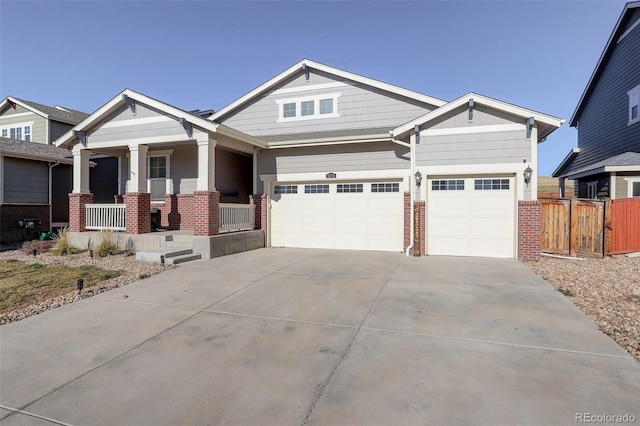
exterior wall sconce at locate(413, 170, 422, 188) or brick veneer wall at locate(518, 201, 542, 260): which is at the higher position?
exterior wall sconce at locate(413, 170, 422, 188)

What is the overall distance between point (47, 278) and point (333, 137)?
873cm

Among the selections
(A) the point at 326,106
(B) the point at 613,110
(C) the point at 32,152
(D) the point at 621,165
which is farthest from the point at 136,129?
(B) the point at 613,110

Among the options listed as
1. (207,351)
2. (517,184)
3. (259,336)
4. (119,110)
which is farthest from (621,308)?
(119,110)

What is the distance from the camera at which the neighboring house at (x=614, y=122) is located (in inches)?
503

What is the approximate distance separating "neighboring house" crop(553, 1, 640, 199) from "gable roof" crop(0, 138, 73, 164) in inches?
891

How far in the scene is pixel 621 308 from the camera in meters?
5.34

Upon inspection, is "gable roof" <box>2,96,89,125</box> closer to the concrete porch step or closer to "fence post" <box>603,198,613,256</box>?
the concrete porch step

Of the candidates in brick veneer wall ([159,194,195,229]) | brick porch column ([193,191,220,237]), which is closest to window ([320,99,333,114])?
brick porch column ([193,191,220,237])

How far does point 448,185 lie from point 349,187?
333cm

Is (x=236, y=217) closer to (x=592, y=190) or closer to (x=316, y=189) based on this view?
(x=316, y=189)

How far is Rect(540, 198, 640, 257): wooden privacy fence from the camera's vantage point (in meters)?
10.2

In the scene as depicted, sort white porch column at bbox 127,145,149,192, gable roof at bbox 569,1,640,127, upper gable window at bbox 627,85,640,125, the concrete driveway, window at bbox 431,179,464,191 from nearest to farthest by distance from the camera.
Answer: the concrete driveway
window at bbox 431,179,464,191
white porch column at bbox 127,145,149,192
upper gable window at bbox 627,85,640,125
gable roof at bbox 569,1,640,127

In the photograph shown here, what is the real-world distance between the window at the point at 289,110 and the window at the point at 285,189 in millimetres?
2951

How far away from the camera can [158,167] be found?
1385 centimetres
